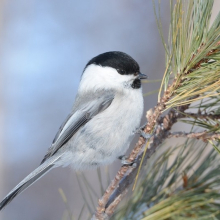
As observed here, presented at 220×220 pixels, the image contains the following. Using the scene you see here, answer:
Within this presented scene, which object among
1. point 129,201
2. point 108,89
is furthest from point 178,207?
point 108,89

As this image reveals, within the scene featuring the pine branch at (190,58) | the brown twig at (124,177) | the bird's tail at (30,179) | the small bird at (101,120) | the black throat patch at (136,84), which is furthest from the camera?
the black throat patch at (136,84)

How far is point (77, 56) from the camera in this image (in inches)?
137

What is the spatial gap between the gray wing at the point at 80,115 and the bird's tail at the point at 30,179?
41 millimetres

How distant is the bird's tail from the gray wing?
0.14 ft

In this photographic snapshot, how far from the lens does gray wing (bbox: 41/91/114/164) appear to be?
48.4 inches

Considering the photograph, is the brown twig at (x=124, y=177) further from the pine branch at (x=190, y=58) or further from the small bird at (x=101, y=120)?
the small bird at (x=101, y=120)

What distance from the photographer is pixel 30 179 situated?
108cm

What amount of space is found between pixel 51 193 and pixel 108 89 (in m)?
1.97

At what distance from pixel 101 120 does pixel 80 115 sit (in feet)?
0.34

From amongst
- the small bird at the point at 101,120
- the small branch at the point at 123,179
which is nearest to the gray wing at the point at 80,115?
the small bird at the point at 101,120

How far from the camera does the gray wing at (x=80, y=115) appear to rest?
123 cm

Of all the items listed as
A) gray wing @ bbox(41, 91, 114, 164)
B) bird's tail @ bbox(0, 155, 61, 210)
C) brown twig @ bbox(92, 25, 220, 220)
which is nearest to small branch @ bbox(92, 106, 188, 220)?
brown twig @ bbox(92, 25, 220, 220)

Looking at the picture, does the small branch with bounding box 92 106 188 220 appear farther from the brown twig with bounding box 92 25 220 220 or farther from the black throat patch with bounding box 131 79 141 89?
the black throat patch with bounding box 131 79 141 89

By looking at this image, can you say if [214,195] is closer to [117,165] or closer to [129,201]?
[129,201]
